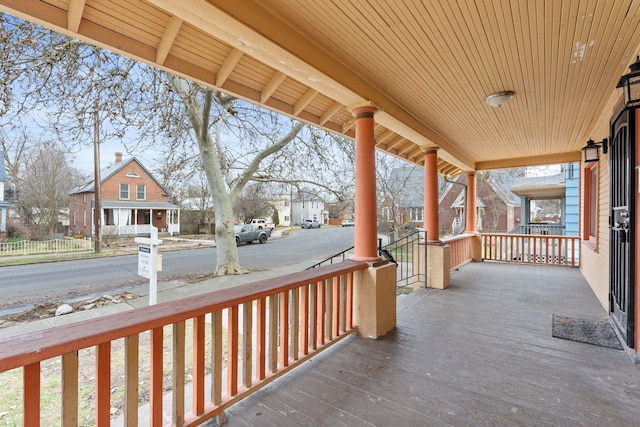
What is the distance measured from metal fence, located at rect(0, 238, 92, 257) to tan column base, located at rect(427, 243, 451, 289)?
16.1ft

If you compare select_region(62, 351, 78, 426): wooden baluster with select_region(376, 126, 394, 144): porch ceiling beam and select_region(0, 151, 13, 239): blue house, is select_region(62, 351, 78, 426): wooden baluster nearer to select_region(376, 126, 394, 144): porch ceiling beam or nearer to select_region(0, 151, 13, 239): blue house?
select_region(0, 151, 13, 239): blue house

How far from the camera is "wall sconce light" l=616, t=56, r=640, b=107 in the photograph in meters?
2.13

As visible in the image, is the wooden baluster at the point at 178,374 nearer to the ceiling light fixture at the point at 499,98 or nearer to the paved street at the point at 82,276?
the paved street at the point at 82,276

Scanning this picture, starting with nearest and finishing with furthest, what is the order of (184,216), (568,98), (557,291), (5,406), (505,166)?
(5,406), (568,98), (557,291), (184,216), (505,166)

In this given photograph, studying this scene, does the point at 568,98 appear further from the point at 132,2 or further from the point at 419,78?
the point at 132,2

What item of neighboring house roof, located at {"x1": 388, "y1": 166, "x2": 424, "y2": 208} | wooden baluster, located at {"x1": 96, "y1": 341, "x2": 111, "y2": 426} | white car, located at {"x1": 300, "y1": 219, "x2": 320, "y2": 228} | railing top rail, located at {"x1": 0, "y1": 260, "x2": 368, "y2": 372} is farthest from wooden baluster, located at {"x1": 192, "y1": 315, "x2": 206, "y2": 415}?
neighboring house roof, located at {"x1": 388, "y1": 166, "x2": 424, "y2": 208}

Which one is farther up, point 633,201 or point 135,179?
point 135,179

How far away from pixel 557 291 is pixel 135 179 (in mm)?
6961

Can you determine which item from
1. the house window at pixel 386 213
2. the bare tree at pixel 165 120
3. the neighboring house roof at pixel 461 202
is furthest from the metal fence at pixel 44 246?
the neighboring house roof at pixel 461 202

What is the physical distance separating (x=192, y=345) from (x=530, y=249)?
8.43 metres

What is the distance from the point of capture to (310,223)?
12.8 metres

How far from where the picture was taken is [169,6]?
1.57m

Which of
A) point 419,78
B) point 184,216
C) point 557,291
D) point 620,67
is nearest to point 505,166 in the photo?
point 557,291

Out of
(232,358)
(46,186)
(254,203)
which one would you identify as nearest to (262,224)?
(254,203)
